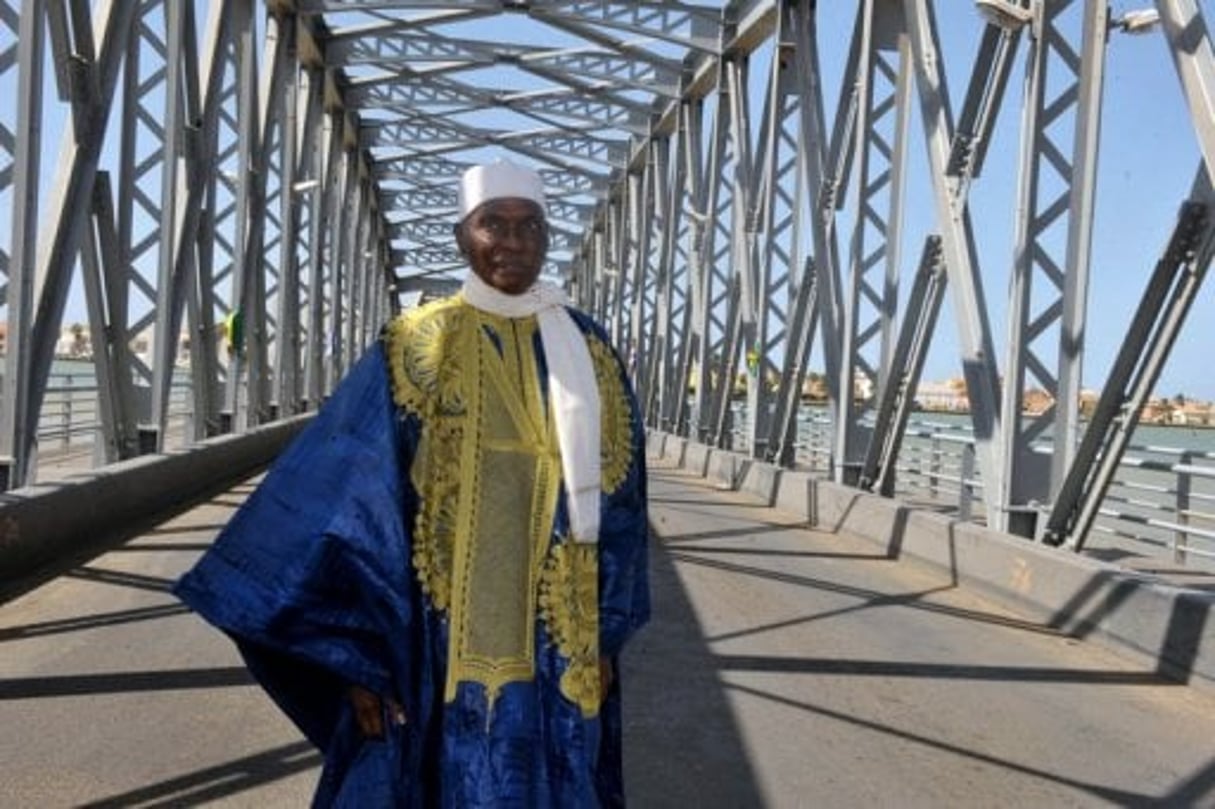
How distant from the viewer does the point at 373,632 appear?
2.56 meters

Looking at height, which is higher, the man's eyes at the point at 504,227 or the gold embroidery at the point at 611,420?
the man's eyes at the point at 504,227

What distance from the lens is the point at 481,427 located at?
2.70 meters

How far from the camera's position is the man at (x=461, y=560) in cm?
253

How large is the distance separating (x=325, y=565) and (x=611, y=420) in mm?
687

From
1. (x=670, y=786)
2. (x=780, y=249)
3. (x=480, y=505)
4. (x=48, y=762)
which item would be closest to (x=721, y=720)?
(x=670, y=786)

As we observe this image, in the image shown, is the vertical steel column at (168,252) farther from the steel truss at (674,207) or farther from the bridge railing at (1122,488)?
the bridge railing at (1122,488)

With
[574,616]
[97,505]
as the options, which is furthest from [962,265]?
[574,616]

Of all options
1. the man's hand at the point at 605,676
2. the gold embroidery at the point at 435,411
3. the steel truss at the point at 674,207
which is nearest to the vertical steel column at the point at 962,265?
the steel truss at the point at 674,207

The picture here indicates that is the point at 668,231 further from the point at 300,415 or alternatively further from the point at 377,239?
the point at 377,239

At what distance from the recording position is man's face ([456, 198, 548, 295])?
2.79 m

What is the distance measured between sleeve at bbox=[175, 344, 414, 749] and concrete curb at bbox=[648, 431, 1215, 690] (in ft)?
15.4

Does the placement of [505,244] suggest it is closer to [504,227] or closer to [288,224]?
[504,227]

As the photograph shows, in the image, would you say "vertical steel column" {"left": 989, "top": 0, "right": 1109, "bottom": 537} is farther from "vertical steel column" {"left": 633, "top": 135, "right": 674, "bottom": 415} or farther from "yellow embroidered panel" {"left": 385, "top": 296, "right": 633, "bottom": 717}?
"vertical steel column" {"left": 633, "top": 135, "right": 674, "bottom": 415}

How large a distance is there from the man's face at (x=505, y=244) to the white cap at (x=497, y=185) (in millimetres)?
15
